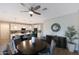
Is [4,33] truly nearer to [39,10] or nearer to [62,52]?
[39,10]

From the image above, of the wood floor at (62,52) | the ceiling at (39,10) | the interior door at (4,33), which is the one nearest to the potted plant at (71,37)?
the wood floor at (62,52)

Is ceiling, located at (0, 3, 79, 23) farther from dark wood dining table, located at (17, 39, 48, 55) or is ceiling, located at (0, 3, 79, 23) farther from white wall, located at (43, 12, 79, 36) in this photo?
dark wood dining table, located at (17, 39, 48, 55)

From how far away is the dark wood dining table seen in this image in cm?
161

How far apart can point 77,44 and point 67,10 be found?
584 millimetres

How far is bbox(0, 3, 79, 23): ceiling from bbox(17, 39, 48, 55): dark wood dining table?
354 mm

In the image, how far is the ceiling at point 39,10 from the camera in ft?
5.34

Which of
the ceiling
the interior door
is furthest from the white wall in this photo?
the interior door

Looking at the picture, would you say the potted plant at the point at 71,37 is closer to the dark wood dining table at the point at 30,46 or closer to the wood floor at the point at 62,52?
the wood floor at the point at 62,52

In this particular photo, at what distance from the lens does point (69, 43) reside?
5.33ft

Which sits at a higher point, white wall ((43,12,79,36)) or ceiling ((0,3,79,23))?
ceiling ((0,3,79,23))

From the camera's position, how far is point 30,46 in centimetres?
162
